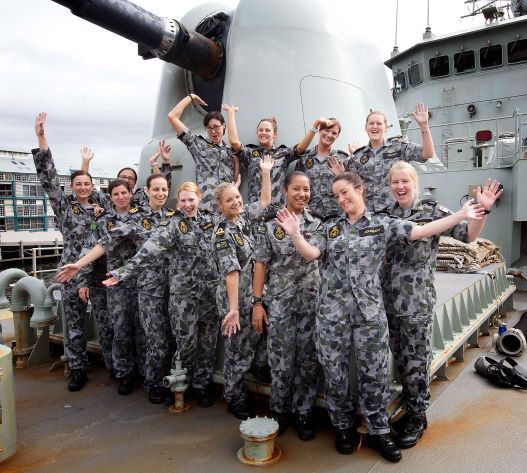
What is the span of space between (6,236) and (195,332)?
993 inches

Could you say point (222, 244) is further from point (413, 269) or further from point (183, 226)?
point (413, 269)

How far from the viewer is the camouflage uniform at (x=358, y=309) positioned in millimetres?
2311

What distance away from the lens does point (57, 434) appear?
2791 mm

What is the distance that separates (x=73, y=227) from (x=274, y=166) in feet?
5.21

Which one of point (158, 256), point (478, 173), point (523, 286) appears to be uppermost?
point (478, 173)

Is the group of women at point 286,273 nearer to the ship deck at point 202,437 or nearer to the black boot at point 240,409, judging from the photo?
the black boot at point 240,409

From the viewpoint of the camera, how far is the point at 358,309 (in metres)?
2.34

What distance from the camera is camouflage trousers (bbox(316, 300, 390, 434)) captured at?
2338mm

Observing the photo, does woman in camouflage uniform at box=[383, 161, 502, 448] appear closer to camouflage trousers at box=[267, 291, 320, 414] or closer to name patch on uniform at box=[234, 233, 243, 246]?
camouflage trousers at box=[267, 291, 320, 414]

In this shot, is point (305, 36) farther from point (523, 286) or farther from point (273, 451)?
point (523, 286)

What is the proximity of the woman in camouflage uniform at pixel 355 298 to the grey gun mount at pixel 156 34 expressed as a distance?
1822 millimetres

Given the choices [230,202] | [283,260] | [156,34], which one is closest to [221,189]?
[230,202]

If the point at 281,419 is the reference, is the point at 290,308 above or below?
above

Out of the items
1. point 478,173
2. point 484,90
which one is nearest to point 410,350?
point 478,173
